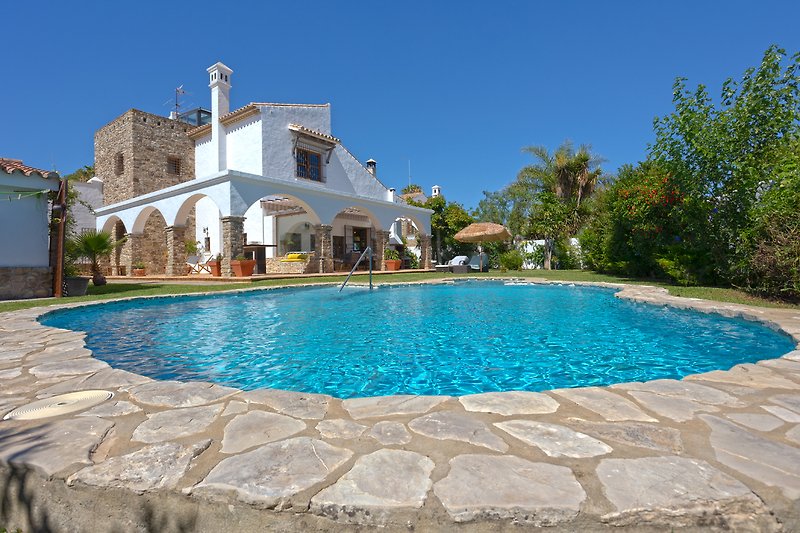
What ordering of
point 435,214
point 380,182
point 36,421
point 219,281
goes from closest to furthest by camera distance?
point 36,421, point 219,281, point 435,214, point 380,182

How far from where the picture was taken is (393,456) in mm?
1629

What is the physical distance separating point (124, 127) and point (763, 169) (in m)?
28.1

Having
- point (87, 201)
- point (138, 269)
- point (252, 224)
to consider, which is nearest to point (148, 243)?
point (138, 269)

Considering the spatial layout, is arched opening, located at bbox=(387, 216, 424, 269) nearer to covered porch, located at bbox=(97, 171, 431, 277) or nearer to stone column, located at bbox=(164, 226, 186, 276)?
covered porch, located at bbox=(97, 171, 431, 277)

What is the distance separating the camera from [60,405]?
7.52 ft

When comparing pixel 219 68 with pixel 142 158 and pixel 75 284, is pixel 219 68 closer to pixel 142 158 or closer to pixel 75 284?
pixel 142 158

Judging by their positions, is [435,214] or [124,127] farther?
[435,214]

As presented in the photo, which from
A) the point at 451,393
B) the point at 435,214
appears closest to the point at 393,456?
the point at 451,393

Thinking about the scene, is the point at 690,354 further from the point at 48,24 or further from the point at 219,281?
the point at 48,24

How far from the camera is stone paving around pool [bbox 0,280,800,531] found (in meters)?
1.27

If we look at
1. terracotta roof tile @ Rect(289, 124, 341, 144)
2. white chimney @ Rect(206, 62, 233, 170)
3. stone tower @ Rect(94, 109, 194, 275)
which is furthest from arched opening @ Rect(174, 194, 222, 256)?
terracotta roof tile @ Rect(289, 124, 341, 144)

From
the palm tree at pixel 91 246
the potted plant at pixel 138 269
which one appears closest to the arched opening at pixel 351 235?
the potted plant at pixel 138 269

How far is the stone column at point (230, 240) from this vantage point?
13531 mm

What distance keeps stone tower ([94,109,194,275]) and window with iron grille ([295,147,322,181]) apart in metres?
6.74
